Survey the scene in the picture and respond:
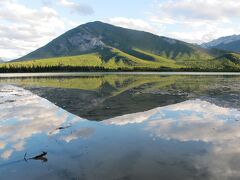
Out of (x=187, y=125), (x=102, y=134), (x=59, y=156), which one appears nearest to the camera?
(x=59, y=156)

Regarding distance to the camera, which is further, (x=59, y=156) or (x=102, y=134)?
(x=102, y=134)

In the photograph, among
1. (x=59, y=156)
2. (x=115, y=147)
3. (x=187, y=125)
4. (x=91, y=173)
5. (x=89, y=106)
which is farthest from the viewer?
(x=89, y=106)

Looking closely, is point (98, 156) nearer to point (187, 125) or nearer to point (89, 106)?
point (187, 125)

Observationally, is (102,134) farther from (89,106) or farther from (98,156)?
(89,106)

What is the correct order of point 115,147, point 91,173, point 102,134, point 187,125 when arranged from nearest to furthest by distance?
point 91,173 → point 115,147 → point 102,134 → point 187,125

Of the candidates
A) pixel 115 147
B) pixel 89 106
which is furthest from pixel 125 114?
pixel 115 147

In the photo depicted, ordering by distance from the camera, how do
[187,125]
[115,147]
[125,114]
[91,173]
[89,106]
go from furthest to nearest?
[89,106] < [125,114] < [187,125] < [115,147] < [91,173]

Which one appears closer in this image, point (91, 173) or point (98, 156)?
A: point (91, 173)

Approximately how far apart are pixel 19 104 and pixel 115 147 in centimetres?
3235

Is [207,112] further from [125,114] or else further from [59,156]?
[59,156]

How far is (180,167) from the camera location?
784 inches

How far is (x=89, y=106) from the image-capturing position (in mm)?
49938

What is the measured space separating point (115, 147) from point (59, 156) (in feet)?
15.9

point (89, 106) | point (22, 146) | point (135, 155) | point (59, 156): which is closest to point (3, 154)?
point (22, 146)
